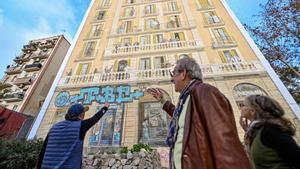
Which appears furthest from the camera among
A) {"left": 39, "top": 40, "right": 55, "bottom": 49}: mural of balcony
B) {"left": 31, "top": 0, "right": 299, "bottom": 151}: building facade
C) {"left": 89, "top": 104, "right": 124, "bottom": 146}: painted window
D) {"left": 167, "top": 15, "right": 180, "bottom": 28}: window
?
{"left": 39, "top": 40, "right": 55, "bottom": 49}: mural of balcony

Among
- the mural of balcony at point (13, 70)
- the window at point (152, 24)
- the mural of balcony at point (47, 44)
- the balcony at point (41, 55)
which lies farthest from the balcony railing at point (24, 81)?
the window at point (152, 24)

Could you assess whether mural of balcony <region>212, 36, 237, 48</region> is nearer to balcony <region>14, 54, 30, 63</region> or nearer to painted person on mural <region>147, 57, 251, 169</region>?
painted person on mural <region>147, 57, 251, 169</region>

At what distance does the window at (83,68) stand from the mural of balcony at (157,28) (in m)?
2.55

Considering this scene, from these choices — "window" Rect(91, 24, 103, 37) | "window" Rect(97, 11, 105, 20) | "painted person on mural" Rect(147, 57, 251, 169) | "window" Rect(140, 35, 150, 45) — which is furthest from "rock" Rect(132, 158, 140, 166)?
"window" Rect(97, 11, 105, 20)

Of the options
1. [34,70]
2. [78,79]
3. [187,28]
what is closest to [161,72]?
[187,28]

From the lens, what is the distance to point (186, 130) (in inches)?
45.8

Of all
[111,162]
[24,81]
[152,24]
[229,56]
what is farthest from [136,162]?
[24,81]

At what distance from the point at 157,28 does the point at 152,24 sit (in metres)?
0.56

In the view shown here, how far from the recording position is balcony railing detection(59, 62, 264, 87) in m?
8.17

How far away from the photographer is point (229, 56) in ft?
29.2

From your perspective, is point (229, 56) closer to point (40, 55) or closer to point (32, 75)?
point (32, 75)

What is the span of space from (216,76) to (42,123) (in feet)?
26.4

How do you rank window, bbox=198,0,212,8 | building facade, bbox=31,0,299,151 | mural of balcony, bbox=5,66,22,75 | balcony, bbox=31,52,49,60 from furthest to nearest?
balcony, bbox=31,52,49,60 < mural of balcony, bbox=5,66,22,75 < window, bbox=198,0,212,8 < building facade, bbox=31,0,299,151

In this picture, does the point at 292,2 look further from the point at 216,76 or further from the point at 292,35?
the point at 216,76
